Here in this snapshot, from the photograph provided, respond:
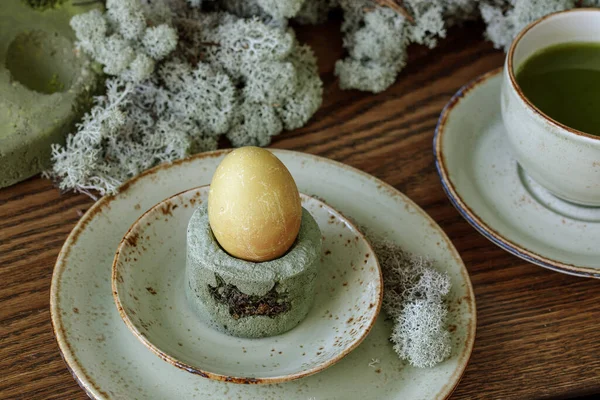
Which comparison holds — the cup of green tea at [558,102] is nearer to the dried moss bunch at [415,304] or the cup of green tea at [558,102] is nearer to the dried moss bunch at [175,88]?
the dried moss bunch at [415,304]

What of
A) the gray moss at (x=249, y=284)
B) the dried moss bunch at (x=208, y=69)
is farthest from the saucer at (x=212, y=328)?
the dried moss bunch at (x=208, y=69)

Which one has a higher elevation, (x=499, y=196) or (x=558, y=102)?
(x=558, y=102)

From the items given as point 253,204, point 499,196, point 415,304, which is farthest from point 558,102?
point 253,204

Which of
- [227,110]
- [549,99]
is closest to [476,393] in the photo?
[549,99]

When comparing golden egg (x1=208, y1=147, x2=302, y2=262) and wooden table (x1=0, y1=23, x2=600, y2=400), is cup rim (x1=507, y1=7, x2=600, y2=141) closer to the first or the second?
wooden table (x1=0, y1=23, x2=600, y2=400)

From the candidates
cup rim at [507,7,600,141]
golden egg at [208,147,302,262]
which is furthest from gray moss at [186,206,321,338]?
cup rim at [507,7,600,141]

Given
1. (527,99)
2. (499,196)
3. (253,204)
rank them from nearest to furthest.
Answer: (253,204) < (527,99) < (499,196)

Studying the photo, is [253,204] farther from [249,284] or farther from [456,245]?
[456,245]
